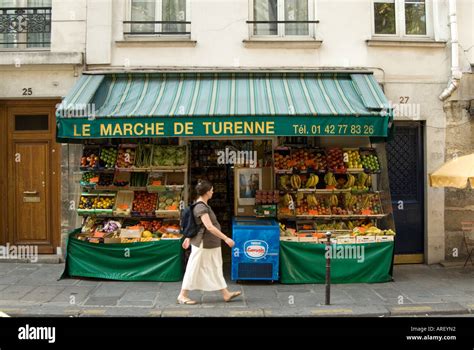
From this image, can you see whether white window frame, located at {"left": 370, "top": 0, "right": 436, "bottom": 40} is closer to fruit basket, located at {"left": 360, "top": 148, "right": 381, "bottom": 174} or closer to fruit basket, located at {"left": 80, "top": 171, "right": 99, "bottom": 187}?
fruit basket, located at {"left": 360, "top": 148, "right": 381, "bottom": 174}

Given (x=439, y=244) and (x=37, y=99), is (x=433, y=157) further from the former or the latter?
(x=37, y=99)

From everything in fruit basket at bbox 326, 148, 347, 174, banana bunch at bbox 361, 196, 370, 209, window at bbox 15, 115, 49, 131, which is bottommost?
banana bunch at bbox 361, 196, 370, 209

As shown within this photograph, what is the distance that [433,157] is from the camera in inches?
370

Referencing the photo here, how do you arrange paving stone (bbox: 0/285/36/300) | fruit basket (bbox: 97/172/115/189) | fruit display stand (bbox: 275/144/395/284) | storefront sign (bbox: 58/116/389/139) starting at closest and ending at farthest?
paving stone (bbox: 0/285/36/300), storefront sign (bbox: 58/116/389/139), fruit display stand (bbox: 275/144/395/284), fruit basket (bbox: 97/172/115/189)

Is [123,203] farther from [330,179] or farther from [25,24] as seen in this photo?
[25,24]

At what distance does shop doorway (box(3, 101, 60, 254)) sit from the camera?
372 inches

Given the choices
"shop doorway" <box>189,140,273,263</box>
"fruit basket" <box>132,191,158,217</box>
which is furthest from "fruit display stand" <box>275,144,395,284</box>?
"fruit basket" <box>132,191,158,217</box>

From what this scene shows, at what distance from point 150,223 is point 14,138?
355cm

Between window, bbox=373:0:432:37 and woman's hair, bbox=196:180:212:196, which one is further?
window, bbox=373:0:432:37

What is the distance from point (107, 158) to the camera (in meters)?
8.52

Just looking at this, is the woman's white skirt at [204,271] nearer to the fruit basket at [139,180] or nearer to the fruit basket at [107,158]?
the fruit basket at [139,180]

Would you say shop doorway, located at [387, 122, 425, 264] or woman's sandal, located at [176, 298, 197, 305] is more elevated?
shop doorway, located at [387, 122, 425, 264]

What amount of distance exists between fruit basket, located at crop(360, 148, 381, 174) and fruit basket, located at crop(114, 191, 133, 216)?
14.3 ft
